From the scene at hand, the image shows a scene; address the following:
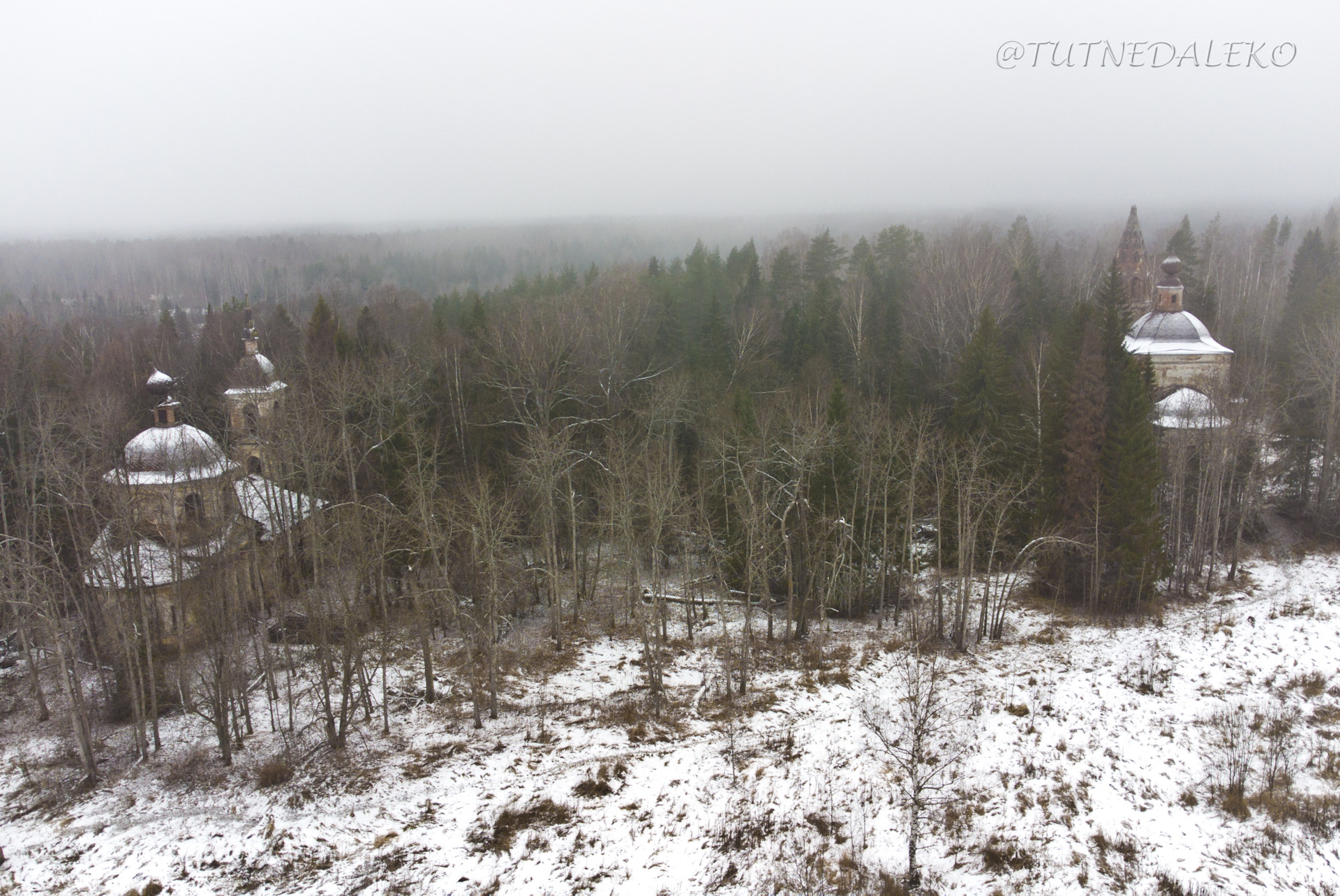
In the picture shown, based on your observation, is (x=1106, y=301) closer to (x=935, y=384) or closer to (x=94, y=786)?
(x=935, y=384)

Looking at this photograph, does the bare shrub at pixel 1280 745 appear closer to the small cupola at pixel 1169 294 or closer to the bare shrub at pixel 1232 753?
the bare shrub at pixel 1232 753

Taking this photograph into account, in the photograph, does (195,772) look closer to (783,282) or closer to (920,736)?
(920,736)

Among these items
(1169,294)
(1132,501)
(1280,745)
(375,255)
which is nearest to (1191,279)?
(1169,294)

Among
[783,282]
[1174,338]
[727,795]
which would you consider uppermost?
[783,282]

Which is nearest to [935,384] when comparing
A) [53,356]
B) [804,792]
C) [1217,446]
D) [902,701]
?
[1217,446]

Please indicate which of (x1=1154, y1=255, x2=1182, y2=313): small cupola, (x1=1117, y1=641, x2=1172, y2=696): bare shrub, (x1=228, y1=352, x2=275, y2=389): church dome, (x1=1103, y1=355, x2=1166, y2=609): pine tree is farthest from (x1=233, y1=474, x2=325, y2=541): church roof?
(x1=1154, y1=255, x2=1182, y2=313): small cupola

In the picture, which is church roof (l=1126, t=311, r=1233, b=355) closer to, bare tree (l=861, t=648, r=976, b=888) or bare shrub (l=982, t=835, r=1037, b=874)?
bare tree (l=861, t=648, r=976, b=888)

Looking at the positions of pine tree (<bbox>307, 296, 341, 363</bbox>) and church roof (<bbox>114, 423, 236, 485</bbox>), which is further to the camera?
pine tree (<bbox>307, 296, 341, 363</bbox>)
